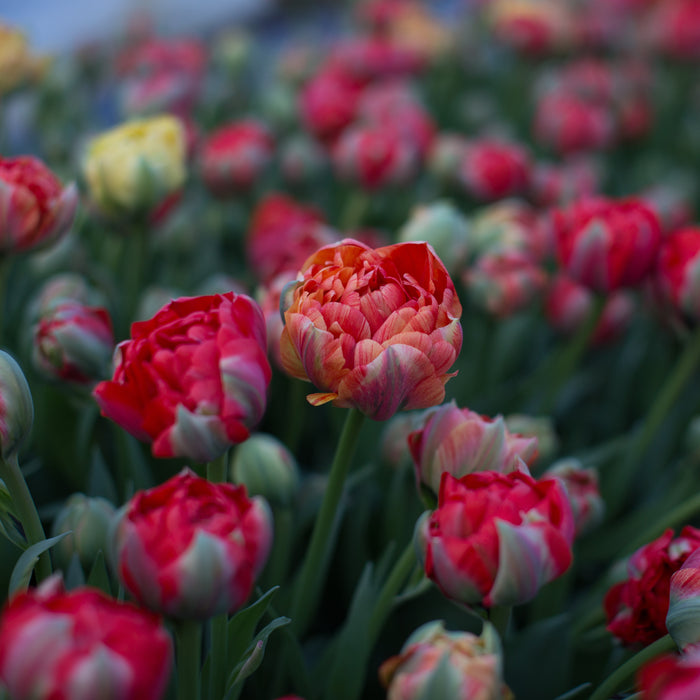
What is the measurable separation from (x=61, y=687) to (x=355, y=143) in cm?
70

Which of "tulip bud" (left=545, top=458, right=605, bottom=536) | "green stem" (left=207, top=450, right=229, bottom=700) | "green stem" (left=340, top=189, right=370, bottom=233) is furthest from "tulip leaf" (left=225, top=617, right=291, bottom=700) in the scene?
"green stem" (left=340, top=189, right=370, bottom=233)

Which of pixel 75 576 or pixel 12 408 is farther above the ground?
pixel 12 408

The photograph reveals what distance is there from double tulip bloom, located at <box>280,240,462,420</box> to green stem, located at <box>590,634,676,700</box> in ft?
0.48

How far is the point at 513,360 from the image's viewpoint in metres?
0.80

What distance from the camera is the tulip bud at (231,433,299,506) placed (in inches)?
18.3

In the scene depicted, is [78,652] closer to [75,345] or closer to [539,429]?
[75,345]

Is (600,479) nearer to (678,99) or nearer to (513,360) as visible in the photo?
(513,360)

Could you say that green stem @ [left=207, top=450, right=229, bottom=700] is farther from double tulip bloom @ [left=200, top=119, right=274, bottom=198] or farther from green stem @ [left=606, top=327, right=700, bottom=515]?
double tulip bloom @ [left=200, top=119, right=274, bottom=198]

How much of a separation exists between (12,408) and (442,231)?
0.36 meters

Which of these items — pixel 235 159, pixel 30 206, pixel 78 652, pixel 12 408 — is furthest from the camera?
pixel 235 159

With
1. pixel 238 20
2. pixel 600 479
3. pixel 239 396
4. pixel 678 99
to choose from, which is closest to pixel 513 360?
pixel 600 479

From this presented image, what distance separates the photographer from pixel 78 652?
0.23 metres

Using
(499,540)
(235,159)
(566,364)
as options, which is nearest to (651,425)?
(566,364)

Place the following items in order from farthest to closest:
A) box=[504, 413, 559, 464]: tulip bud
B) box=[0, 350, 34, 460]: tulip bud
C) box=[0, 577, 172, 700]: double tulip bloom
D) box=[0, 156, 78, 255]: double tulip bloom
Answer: box=[504, 413, 559, 464]: tulip bud → box=[0, 156, 78, 255]: double tulip bloom → box=[0, 350, 34, 460]: tulip bud → box=[0, 577, 172, 700]: double tulip bloom
